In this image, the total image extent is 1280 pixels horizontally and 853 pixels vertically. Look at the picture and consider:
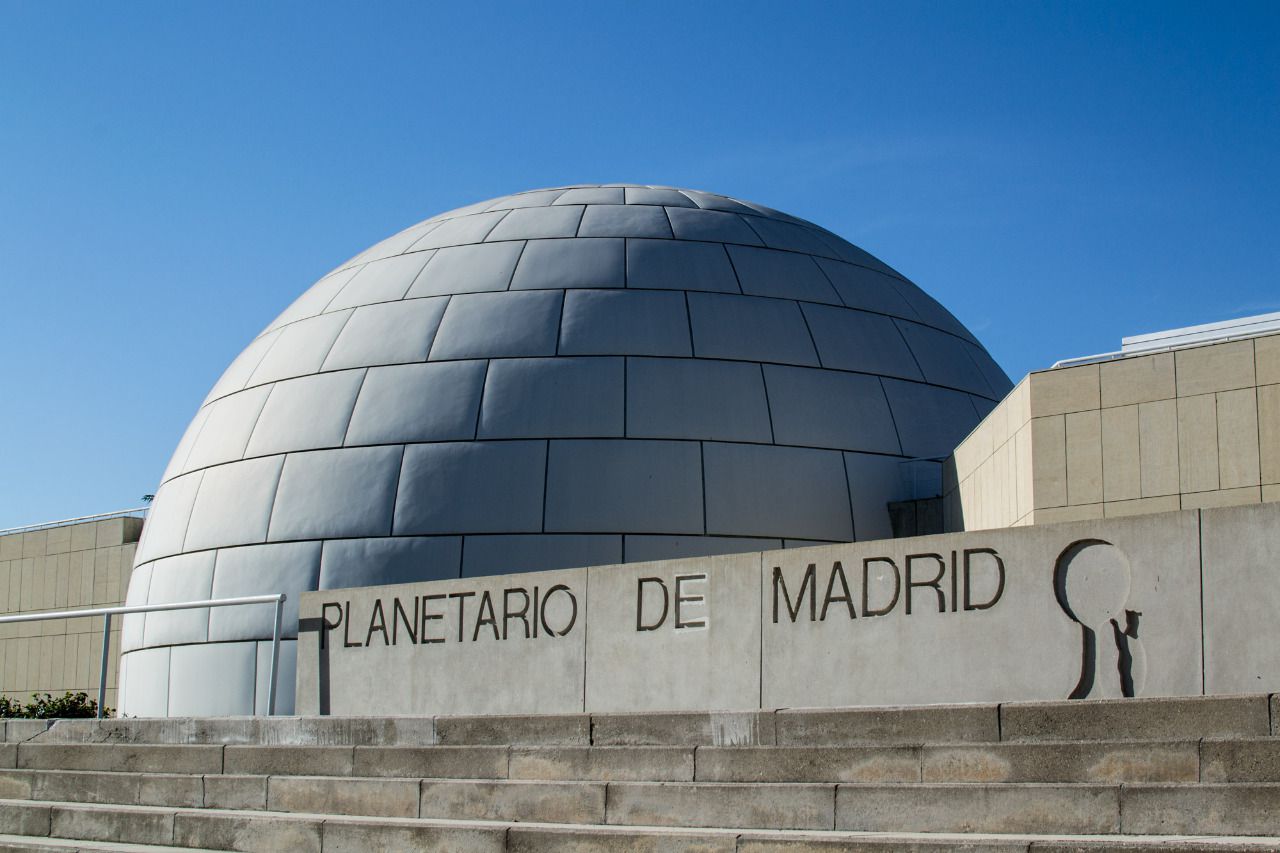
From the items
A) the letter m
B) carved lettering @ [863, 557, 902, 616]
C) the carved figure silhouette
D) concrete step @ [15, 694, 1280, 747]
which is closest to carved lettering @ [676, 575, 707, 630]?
the letter m

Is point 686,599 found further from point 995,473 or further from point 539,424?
point 539,424

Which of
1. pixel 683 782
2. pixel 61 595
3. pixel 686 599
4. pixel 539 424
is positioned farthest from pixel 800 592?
pixel 61 595

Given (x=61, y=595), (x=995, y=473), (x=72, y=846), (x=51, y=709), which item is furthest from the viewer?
(x=61, y=595)

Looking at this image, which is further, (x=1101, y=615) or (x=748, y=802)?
(x=1101, y=615)

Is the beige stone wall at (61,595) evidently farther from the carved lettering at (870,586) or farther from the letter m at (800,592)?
the carved lettering at (870,586)

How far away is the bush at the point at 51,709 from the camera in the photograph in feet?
69.3

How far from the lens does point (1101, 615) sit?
10.1m

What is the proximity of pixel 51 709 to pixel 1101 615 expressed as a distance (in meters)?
17.8

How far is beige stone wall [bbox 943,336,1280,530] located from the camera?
13.8m

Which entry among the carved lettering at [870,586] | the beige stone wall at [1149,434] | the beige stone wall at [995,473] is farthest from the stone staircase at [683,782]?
the beige stone wall at [995,473]

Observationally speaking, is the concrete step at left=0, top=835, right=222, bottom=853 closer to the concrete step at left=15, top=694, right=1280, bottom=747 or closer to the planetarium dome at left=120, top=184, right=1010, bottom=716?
the concrete step at left=15, top=694, right=1280, bottom=747

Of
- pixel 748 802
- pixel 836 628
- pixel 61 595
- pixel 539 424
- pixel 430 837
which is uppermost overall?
pixel 539 424

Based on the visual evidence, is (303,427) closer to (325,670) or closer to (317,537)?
(317,537)

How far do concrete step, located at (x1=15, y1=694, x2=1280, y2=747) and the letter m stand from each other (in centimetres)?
146
